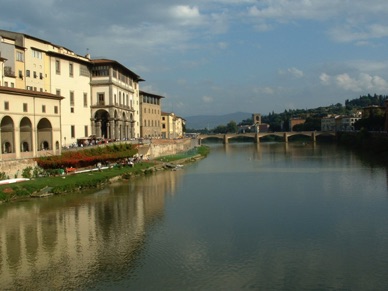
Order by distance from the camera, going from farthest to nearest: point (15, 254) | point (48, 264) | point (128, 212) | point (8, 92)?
point (8, 92) → point (128, 212) → point (15, 254) → point (48, 264)

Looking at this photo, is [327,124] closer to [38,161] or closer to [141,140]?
[141,140]

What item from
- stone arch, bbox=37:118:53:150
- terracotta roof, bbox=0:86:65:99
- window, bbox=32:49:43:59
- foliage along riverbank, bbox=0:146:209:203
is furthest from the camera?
window, bbox=32:49:43:59

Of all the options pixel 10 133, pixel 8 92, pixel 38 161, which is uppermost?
pixel 8 92

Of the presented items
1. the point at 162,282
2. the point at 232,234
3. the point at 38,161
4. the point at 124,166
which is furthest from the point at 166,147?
the point at 162,282

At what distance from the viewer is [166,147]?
5128cm

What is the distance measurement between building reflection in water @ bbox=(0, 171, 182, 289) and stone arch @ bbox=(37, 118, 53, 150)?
728 centimetres

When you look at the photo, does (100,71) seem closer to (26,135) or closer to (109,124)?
(109,124)

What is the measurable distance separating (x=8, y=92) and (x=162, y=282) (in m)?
19.1

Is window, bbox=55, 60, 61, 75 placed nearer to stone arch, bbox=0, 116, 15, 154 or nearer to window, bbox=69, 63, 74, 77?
window, bbox=69, 63, 74, 77

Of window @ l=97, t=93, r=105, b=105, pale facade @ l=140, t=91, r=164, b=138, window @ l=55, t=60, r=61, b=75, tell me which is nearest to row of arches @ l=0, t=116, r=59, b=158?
window @ l=55, t=60, r=61, b=75

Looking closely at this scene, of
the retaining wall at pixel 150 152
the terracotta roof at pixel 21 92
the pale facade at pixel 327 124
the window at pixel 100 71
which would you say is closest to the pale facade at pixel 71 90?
the window at pixel 100 71

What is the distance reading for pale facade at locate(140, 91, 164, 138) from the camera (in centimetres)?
5919

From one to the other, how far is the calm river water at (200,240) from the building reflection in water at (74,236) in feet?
0.12

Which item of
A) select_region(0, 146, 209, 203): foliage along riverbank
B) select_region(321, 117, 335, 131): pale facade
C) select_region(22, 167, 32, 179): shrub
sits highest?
select_region(321, 117, 335, 131): pale facade
